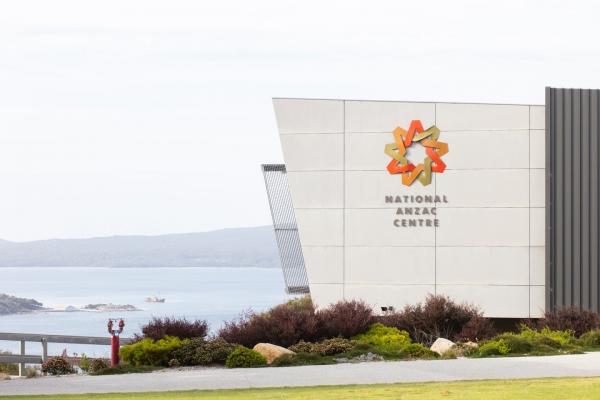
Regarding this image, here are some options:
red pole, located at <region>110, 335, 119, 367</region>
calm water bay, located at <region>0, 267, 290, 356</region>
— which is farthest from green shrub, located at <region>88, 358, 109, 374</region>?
calm water bay, located at <region>0, 267, 290, 356</region>

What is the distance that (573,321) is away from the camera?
25891 millimetres

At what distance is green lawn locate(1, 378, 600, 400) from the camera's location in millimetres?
15328

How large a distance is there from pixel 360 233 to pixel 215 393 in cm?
1406

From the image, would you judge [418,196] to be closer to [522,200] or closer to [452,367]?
[522,200]

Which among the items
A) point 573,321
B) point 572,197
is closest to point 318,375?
point 573,321

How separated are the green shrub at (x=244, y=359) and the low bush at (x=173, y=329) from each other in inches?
60.2

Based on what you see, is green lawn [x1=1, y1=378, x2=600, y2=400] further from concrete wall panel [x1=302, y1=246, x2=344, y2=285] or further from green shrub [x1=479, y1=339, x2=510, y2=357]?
concrete wall panel [x1=302, y1=246, x2=344, y2=285]

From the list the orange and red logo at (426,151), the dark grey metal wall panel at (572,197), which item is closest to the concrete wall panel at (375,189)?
the orange and red logo at (426,151)

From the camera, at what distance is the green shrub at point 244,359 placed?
21.0 m

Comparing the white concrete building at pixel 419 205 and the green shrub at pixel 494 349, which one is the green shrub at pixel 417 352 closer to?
the green shrub at pixel 494 349

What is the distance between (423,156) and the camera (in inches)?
1192

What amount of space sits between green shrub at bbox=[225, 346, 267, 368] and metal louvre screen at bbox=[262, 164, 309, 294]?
32.5 ft

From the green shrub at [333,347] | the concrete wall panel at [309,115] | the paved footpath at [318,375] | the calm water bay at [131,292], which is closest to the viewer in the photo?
the paved footpath at [318,375]

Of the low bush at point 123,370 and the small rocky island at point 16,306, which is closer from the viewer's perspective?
the low bush at point 123,370
